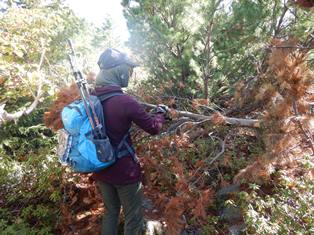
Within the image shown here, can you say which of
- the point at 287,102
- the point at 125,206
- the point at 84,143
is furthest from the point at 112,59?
the point at 287,102

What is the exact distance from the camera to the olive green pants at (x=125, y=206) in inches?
102

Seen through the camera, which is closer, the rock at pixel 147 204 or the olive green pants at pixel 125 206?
the olive green pants at pixel 125 206

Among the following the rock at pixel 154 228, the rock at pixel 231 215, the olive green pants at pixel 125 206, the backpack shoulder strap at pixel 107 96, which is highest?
the backpack shoulder strap at pixel 107 96

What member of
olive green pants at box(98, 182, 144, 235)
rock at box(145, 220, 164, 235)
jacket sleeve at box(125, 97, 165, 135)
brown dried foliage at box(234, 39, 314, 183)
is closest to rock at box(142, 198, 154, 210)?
rock at box(145, 220, 164, 235)

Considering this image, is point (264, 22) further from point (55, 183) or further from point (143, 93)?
point (55, 183)

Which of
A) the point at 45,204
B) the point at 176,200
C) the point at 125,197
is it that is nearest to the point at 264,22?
the point at 176,200

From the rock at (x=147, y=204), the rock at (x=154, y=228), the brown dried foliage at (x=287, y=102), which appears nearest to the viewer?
the brown dried foliage at (x=287, y=102)

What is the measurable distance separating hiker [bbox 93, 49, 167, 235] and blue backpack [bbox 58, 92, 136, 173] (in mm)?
68

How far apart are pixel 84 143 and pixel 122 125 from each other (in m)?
0.33

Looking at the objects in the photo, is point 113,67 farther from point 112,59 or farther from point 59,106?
point 59,106

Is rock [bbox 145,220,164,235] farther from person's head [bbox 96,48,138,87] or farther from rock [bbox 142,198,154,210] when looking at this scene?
person's head [bbox 96,48,138,87]

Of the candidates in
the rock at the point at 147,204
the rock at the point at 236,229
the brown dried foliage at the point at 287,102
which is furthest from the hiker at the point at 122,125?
the rock at the point at 147,204

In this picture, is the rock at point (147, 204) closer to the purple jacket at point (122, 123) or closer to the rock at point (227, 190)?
the rock at point (227, 190)

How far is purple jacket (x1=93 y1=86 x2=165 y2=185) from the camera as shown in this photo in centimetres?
239
